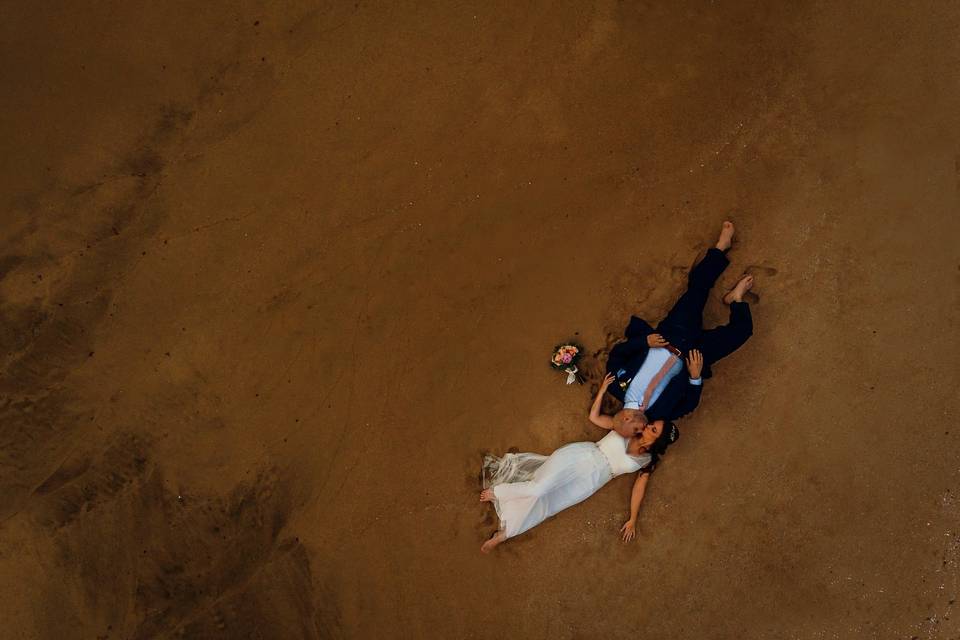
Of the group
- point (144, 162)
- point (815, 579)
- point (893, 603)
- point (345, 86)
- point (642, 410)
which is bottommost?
point (893, 603)

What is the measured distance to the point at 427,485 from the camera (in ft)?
14.2

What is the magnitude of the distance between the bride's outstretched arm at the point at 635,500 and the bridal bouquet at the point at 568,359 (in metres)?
0.81

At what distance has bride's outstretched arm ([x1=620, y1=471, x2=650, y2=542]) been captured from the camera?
161 inches

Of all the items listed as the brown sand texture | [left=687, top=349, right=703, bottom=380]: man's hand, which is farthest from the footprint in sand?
[left=687, top=349, right=703, bottom=380]: man's hand

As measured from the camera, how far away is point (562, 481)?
402cm

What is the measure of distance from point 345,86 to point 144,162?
5.32 feet

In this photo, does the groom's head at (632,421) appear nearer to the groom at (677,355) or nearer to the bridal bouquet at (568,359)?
the groom at (677,355)

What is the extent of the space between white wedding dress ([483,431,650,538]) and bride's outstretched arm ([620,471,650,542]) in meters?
0.14

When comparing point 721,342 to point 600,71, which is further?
point 600,71

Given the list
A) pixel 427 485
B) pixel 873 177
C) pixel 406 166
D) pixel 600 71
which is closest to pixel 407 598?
pixel 427 485

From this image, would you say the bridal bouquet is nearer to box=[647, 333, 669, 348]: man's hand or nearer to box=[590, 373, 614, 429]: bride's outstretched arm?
box=[590, 373, 614, 429]: bride's outstretched arm

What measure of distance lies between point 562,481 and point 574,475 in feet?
0.31

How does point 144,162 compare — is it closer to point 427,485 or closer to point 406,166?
point 406,166

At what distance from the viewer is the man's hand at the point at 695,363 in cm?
398
